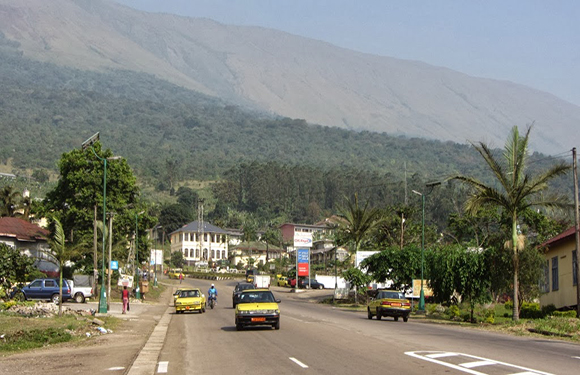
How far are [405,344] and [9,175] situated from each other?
177 meters

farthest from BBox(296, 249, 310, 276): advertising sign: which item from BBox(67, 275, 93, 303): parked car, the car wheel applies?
the car wheel

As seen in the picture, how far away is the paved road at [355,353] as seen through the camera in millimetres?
15641

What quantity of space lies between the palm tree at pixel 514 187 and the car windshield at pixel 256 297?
9.69m

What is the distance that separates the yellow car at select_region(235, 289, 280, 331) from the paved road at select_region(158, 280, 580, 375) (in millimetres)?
423

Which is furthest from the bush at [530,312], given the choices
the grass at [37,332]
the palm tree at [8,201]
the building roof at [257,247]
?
the building roof at [257,247]

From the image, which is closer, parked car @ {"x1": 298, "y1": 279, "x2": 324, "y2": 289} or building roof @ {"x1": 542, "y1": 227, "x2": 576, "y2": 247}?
building roof @ {"x1": 542, "y1": 227, "x2": 576, "y2": 247}

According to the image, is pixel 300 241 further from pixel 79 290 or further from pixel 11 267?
pixel 11 267

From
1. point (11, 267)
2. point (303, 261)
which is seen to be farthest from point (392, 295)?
point (303, 261)

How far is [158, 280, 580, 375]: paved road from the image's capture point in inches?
616

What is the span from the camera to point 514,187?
1256 inches

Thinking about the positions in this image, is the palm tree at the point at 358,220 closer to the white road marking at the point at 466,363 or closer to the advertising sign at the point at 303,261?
the advertising sign at the point at 303,261

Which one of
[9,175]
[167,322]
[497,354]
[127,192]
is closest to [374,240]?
[127,192]

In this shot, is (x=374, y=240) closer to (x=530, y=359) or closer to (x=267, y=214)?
(x=530, y=359)

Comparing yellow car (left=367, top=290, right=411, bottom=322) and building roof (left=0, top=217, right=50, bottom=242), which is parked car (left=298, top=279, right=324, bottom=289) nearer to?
building roof (left=0, top=217, right=50, bottom=242)
